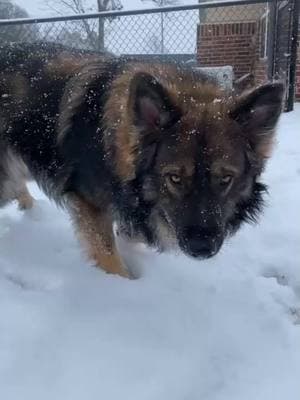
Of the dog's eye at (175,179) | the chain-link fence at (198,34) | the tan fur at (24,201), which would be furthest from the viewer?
the chain-link fence at (198,34)

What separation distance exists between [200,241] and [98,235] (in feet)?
3.08

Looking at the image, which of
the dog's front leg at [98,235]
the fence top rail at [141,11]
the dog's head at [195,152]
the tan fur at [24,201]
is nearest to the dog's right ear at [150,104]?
the dog's head at [195,152]

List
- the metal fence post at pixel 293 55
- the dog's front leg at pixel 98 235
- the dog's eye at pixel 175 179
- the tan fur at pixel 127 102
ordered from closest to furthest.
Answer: the dog's eye at pixel 175 179 → the tan fur at pixel 127 102 → the dog's front leg at pixel 98 235 → the metal fence post at pixel 293 55

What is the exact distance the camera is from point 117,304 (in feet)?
8.81

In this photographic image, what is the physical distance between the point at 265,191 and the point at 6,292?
1562 millimetres

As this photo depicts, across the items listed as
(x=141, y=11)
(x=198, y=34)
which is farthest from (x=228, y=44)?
(x=141, y=11)

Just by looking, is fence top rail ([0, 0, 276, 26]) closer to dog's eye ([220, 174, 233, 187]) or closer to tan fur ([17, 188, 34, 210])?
tan fur ([17, 188, 34, 210])

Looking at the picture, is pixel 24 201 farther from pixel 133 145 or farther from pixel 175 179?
pixel 175 179

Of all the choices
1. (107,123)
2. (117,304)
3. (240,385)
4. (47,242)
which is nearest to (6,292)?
(117,304)

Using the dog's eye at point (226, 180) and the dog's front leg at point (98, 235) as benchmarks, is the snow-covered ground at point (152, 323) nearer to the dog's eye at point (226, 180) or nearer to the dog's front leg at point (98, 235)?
the dog's front leg at point (98, 235)

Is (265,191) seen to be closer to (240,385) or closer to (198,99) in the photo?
(198,99)

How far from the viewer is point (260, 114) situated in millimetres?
2715

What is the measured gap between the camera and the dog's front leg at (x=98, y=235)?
3.26 metres

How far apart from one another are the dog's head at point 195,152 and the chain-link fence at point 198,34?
5.46 meters
